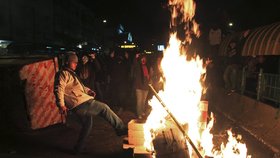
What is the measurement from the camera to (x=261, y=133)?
841 centimetres

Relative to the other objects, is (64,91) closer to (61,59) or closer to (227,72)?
(61,59)

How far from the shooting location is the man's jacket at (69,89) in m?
6.39

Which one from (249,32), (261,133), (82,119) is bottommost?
(261,133)

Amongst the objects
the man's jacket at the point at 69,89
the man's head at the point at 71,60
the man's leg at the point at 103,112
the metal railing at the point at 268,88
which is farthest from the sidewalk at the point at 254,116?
the man's head at the point at 71,60

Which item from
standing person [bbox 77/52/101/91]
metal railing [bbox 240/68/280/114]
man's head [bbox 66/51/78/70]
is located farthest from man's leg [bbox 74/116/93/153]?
standing person [bbox 77/52/101/91]

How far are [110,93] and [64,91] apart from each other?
25.5ft

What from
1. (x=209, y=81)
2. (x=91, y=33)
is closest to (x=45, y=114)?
(x=209, y=81)

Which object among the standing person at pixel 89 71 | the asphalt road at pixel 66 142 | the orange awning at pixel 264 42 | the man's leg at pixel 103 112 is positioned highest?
the orange awning at pixel 264 42

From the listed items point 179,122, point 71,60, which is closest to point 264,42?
point 179,122

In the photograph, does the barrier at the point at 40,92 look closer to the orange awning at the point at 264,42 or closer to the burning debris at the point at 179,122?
the burning debris at the point at 179,122

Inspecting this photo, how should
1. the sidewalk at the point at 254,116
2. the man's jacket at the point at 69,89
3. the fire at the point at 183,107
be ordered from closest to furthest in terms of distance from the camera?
the fire at the point at 183,107
the man's jacket at the point at 69,89
the sidewalk at the point at 254,116

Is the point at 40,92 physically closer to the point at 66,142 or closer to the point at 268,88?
the point at 66,142

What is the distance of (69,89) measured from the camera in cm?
661

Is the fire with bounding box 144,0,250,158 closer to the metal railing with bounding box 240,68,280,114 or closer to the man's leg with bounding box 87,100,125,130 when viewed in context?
the man's leg with bounding box 87,100,125,130
